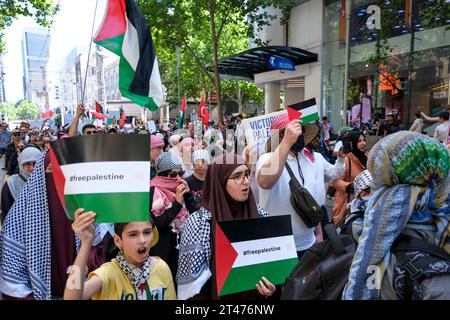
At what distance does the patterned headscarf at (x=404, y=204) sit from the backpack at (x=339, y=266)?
0.05 metres

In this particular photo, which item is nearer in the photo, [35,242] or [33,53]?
[35,242]

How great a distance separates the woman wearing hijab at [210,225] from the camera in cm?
211

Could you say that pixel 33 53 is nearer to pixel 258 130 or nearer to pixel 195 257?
pixel 258 130

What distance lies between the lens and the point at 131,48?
13.5 ft

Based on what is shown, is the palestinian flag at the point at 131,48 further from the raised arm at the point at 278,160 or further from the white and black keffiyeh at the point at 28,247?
the white and black keffiyeh at the point at 28,247

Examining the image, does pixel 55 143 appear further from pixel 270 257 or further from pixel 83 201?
pixel 270 257

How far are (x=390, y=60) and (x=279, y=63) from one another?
469 cm

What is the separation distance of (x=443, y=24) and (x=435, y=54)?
98 cm

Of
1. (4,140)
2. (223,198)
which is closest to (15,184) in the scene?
(223,198)

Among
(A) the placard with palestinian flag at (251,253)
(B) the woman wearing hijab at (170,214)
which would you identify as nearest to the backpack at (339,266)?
(A) the placard with palestinian flag at (251,253)

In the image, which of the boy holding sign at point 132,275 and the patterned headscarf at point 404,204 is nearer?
the patterned headscarf at point 404,204

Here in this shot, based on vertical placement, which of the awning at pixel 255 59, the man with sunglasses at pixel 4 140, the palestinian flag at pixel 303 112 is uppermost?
the awning at pixel 255 59

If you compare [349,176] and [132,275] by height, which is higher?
[349,176]

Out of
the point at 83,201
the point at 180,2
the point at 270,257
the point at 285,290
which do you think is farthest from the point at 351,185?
the point at 180,2
